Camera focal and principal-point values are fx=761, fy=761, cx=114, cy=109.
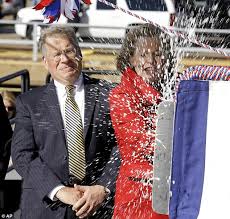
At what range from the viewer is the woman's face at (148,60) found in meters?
3.54

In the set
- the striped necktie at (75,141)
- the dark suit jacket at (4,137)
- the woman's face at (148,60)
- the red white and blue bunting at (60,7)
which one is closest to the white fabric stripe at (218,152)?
the woman's face at (148,60)

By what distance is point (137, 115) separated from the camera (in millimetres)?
3424

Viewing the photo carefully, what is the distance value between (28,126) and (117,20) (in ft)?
39.9

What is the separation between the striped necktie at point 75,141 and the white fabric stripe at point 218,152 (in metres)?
1.15

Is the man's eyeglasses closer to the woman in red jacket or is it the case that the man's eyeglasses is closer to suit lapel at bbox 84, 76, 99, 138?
suit lapel at bbox 84, 76, 99, 138

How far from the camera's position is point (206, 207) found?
107 inches

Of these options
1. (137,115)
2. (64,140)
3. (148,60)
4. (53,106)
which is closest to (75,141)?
(64,140)

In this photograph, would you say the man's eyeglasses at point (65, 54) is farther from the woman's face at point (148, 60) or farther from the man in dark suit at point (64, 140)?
A: the woman's face at point (148, 60)

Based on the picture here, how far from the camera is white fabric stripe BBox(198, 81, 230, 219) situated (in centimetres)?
267

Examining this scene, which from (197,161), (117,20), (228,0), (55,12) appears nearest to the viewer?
(197,161)

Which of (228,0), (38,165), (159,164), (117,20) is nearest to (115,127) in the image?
(38,165)

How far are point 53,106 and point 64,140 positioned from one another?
18 cm

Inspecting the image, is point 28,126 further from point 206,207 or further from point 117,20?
point 117,20

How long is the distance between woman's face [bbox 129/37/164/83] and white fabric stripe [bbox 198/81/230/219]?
0.86m
